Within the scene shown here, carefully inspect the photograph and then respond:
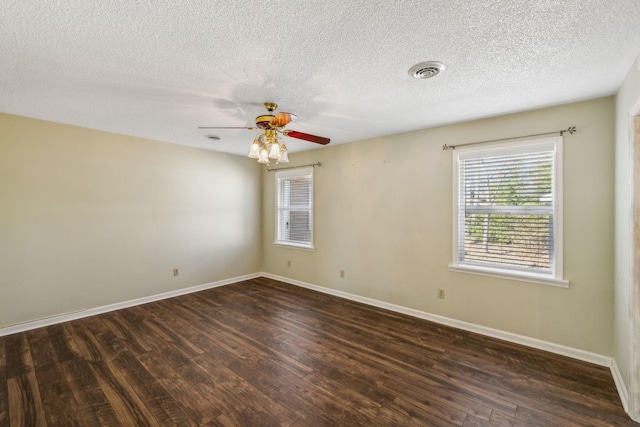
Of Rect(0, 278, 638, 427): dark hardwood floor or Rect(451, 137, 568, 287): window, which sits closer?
Rect(0, 278, 638, 427): dark hardwood floor

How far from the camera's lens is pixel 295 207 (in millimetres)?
5215

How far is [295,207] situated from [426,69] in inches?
139

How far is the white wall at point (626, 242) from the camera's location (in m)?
1.88

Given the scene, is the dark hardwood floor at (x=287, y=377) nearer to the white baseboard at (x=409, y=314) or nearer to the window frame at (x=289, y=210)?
the white baseboard at (x=409, y=314)

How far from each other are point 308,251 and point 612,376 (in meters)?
3.78

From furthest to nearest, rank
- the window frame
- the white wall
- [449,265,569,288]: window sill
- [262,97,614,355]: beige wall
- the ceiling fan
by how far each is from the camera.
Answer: the window frame
[449,265,569,288]: window sill
[262,97,614,355]: beige wall
the ceiling fan
the white wall

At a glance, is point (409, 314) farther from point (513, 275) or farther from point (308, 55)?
point (308, 55)

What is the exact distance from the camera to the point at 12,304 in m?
3.16

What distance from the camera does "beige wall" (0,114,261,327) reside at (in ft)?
10.5

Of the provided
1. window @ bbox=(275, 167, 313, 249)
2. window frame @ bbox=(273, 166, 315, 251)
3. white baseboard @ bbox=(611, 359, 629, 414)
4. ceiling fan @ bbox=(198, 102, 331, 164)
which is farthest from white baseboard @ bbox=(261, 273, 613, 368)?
ceiling fan @ bbox=(198, 102, 331, 164)

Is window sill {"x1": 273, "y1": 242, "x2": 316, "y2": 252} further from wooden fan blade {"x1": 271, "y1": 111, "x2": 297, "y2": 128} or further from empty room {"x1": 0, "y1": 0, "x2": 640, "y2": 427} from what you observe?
wooden fan blade {"x1": 271, "y1": 111, "x2": 297, "y2": 128}

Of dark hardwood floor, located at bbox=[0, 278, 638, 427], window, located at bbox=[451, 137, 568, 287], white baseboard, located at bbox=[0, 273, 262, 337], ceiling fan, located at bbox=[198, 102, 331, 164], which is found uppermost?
ceiling fan, located at bbox=[198, 102, 331, 164]

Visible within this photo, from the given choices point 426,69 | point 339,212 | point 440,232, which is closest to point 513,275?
point 440,232

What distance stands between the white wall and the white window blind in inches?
17.3
